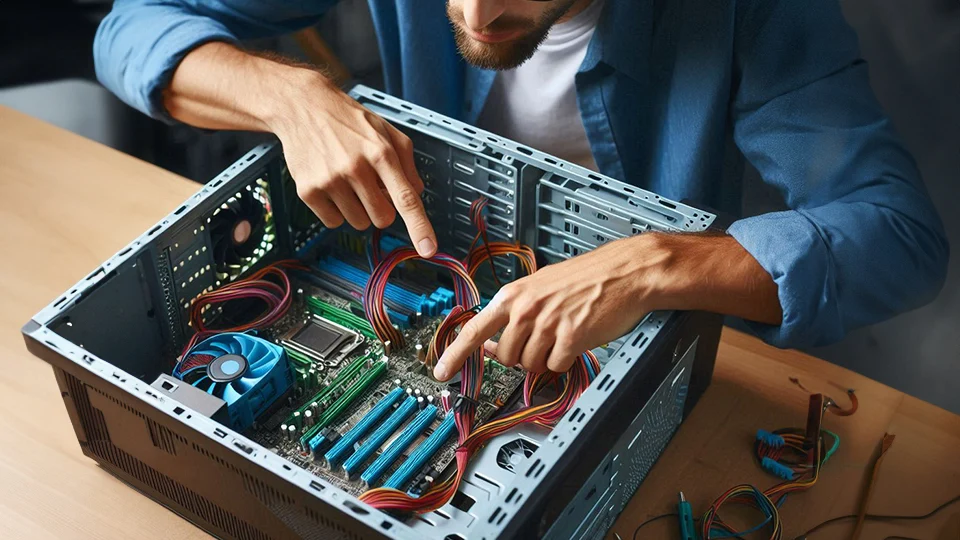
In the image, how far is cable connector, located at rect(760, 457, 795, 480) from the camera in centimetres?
119

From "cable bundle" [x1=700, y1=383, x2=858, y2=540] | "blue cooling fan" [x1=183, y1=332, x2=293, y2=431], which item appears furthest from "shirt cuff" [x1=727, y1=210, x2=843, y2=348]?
"blue cooling fan" [x1=183, y1=332, x2=293, y2=431]

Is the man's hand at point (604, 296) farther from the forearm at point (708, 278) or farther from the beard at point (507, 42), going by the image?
the beard at point (507, 42)

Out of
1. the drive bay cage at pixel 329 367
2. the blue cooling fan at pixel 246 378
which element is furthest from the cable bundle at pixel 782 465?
the blue cooling fan at pixel 246 378

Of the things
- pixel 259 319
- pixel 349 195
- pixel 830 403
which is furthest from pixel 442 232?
pixel 830 403

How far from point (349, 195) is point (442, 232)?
7.1 inches

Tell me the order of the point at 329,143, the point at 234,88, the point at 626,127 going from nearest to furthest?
1. the point at 329,143
2. the point at 234,88
3. the point at 626,127

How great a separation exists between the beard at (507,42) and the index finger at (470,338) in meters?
0.45

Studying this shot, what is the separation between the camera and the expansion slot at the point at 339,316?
4.22 ft

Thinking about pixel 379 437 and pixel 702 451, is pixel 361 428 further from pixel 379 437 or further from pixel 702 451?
pixel 702 451

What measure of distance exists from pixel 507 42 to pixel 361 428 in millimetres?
601

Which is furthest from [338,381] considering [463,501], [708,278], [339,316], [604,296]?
[708,278]

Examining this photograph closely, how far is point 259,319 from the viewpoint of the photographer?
1.32 m

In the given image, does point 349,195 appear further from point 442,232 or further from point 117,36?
point 117,36

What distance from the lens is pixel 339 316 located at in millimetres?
1316
